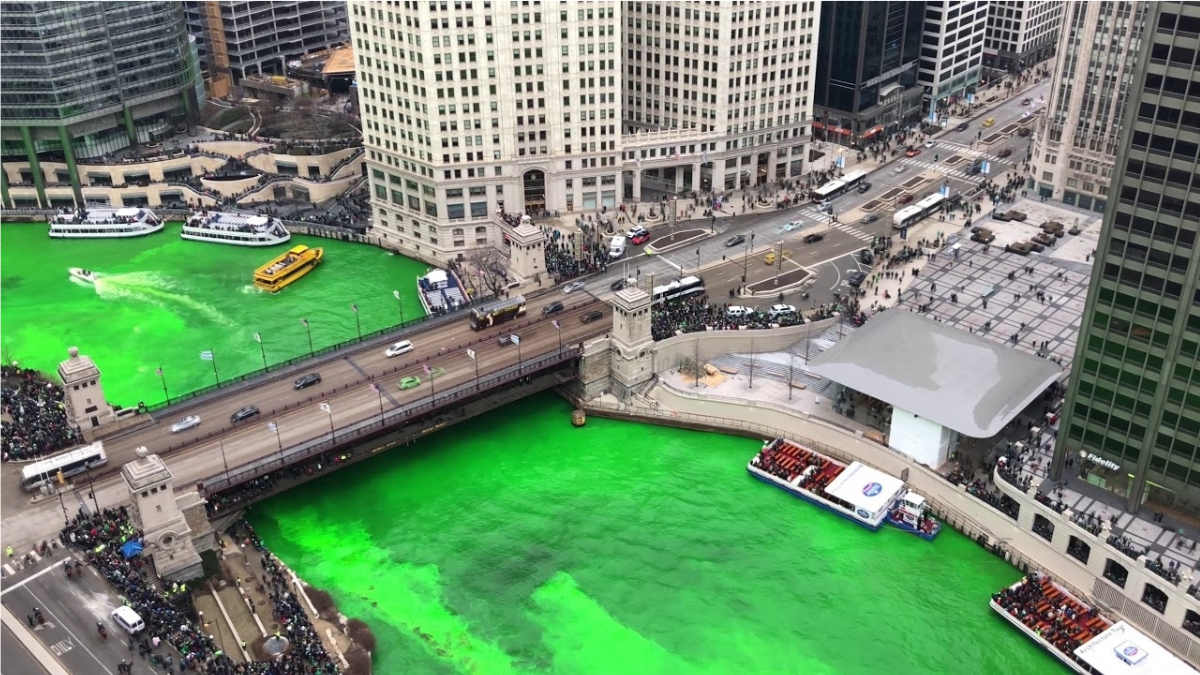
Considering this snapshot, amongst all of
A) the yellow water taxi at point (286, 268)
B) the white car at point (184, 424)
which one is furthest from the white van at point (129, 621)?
the yellow water taxi at point (286, 268)

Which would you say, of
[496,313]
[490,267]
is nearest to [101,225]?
[490,267]

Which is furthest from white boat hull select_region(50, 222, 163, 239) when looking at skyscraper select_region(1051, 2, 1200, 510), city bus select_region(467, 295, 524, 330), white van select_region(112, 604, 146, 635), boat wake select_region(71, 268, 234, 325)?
skyscraper select_region(1051, 2, 1200, 510)

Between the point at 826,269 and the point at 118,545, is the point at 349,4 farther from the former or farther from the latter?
the point at 118,545

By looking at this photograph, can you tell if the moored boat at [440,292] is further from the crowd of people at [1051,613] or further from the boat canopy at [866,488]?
the crowd of people at [1051,613]

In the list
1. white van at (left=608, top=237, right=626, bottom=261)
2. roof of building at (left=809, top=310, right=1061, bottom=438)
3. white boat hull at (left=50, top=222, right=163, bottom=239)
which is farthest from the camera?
white boat hull at (left=50, top=222, right=163, bottom=239)

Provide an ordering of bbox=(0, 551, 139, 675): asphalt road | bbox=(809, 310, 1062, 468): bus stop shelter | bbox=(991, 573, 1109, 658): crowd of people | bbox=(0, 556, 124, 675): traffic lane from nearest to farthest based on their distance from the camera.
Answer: bbox=(0, 551, 139, 675): asphalt road < bbox=(0, 556, 124, 675): traffic lane < bbox=(991, 573, 1109, 658): crowd of people < bbox=(809, 310, 1062, 468): bus stop shelter

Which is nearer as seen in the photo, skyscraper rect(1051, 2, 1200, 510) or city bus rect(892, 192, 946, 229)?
skyscraper rect(1051, 2, 1200, 510)

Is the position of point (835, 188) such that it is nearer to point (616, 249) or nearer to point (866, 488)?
point (616, 249)

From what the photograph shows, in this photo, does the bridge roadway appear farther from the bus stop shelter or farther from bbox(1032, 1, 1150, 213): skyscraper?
bbox(1032, 1, 1150, 213): skyscraper
